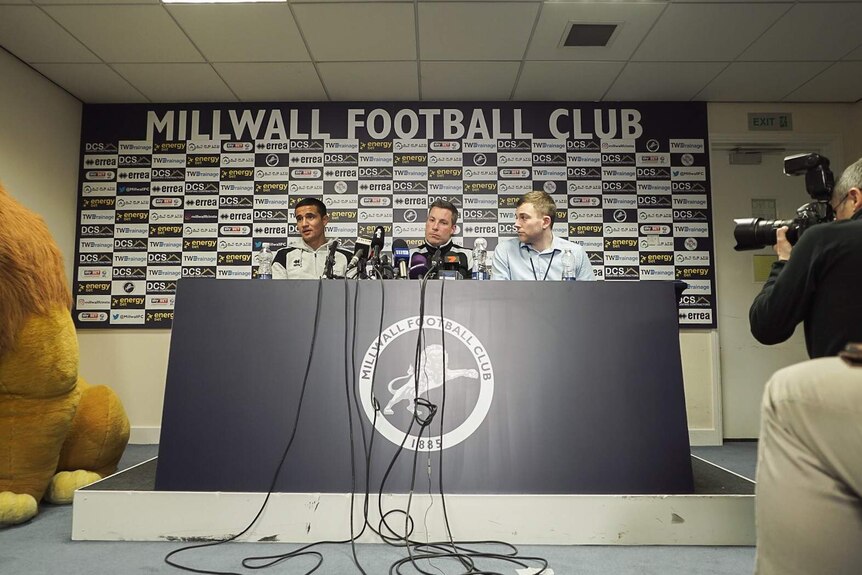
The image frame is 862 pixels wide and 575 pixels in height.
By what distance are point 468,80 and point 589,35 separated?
35.9 inches

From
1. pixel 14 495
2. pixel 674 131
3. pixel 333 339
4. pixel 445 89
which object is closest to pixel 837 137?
pixel 674 131

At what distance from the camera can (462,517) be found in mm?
1752

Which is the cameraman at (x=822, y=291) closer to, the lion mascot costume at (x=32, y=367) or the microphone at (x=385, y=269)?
the microphone at (x=385, y=269)

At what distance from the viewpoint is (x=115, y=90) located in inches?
161

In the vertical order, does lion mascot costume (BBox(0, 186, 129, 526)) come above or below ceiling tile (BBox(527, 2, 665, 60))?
below

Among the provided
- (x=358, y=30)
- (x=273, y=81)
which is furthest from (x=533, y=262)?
(x=273, y=81)

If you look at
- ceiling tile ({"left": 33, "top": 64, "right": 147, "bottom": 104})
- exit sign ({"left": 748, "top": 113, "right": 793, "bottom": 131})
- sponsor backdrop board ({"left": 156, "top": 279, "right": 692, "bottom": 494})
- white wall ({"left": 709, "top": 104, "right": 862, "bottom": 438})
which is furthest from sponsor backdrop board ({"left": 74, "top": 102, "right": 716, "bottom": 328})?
sponsor backdrop board ({"left": 156, "top": 279, "right": 692, "bottom": 494})

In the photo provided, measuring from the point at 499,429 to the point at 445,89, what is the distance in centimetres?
301

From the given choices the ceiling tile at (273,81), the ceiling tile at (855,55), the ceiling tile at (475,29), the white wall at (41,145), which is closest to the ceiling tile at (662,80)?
the ceiling tile at (855,55)

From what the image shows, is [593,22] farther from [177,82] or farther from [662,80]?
[177,82]

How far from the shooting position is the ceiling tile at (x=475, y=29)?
3.10m

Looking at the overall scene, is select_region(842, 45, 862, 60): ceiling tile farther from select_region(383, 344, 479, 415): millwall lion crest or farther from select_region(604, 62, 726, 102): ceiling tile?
select_region(383, 344, 479, 415): millwall lion crest

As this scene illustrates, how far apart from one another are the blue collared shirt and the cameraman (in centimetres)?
160

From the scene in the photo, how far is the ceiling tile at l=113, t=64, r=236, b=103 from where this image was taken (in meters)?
3.76
